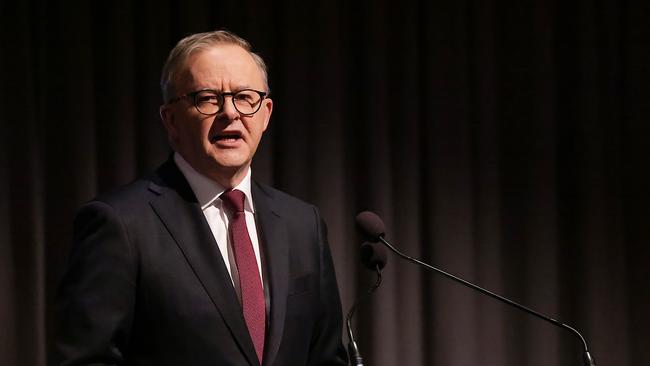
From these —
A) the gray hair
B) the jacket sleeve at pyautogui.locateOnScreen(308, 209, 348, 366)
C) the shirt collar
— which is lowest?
the jacket sleeve at pyautogui.locateOnScreen(308, 209, 348, 366)

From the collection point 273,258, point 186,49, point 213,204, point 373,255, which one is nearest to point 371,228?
point 373,255

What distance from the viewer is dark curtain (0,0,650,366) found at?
2.90 m

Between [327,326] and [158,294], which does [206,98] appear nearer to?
[158,294]

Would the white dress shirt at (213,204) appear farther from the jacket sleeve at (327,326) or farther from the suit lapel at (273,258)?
the jacket sleeve at (327,326)

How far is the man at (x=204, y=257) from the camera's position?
1.63 meters

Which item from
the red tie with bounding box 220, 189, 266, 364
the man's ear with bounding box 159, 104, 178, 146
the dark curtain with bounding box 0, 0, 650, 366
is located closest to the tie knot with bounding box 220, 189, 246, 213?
the red tie with bounding box 220, 189, 266, 364

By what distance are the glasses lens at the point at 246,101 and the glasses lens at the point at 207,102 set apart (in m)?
0.04

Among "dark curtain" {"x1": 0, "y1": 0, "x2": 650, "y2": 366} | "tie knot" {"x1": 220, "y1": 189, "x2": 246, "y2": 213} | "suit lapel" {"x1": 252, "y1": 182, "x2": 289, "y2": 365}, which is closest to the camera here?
"suit lapel" {"x1": 252, "y1": 182, "x2": 289, "y2": 365}

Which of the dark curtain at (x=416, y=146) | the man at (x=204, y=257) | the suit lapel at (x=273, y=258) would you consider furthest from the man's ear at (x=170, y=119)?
the dark curtain at (x=416, y=146)

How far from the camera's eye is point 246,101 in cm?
182

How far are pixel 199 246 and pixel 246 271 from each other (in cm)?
12

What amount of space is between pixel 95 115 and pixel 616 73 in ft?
7.00

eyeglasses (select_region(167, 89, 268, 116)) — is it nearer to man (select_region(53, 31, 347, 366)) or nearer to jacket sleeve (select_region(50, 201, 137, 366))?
man (select_region(53, 31, 347, 366))

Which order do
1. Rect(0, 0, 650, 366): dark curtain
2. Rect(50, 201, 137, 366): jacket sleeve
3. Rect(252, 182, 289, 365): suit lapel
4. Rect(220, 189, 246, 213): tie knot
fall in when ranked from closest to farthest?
Rect(50, 201, 137, 366): jacket sleeve < Rect(252, 182, 289, 365): suit lapel < Rect(220, 189, 246, 213): tie knot < Rect(0, 0, 650, 366): dark curtain
